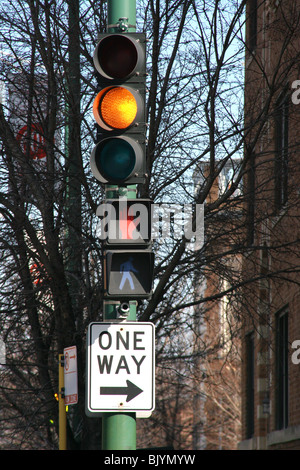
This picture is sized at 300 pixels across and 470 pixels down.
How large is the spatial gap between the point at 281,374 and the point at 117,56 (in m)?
9.91

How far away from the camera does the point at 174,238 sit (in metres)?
9.93

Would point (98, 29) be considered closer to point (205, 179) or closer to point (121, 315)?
point (205, 179)

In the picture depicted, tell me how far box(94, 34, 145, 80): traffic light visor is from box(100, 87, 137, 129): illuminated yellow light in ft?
0.40

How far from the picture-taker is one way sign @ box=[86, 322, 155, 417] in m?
5.12

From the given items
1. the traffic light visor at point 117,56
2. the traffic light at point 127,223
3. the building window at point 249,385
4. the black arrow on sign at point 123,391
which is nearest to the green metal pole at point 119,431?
the black arrow on sign at point 123,391

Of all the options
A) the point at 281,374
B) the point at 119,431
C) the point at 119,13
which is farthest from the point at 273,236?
the point at 119,431

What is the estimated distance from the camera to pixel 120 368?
17.0 feet

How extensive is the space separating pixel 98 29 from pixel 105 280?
5.49 meters

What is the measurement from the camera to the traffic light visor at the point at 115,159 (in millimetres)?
5129

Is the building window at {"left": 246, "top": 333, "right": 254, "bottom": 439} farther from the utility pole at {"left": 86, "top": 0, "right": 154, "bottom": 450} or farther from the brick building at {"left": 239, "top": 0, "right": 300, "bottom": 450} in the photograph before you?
the utility pole at {"left": 86, "top": 0, "right": 154, "bottom": 450}

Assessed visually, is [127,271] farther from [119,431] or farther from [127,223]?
[119,431]
